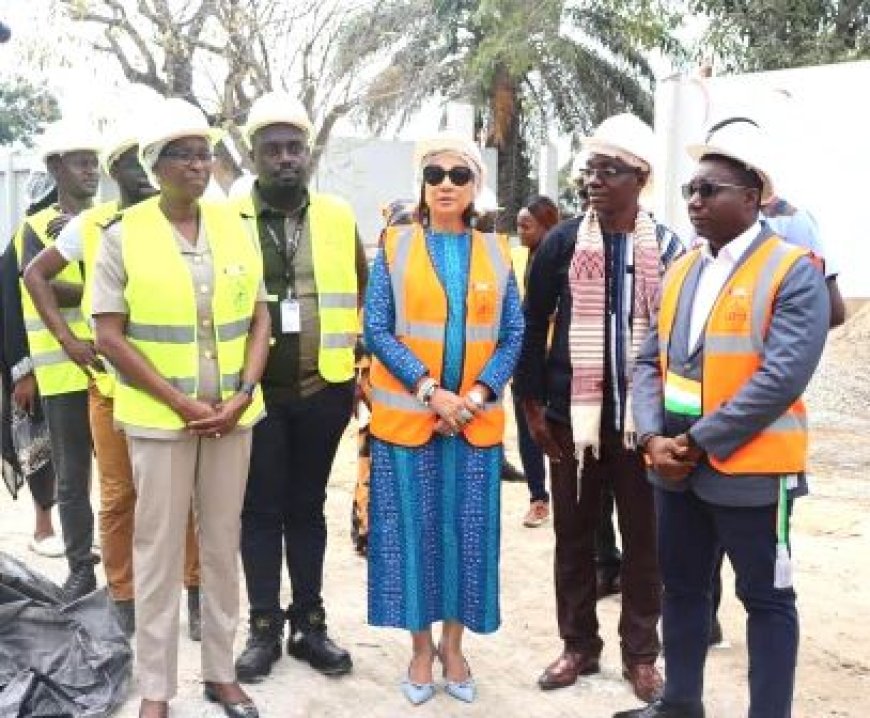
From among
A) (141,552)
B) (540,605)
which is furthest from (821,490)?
(141,552)

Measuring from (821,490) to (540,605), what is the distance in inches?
122

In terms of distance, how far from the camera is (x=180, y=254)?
345cm

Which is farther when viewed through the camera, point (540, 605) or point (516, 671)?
point (540, 605)

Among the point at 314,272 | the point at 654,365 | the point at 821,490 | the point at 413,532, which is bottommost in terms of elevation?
the point at 821,490

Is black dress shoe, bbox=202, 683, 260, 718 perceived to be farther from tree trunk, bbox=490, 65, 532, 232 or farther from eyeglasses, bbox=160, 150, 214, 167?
tree trunk, bbox=490, 65, 532, 232

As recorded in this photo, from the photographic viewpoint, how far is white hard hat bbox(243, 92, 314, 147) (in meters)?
3.88

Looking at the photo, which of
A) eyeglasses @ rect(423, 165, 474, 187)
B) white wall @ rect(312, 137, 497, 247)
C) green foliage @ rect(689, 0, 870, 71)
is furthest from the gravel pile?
white wall @ rect(312, 137, 497, 247)

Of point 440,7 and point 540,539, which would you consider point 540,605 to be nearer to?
point 540,539

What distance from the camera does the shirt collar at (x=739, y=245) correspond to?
10.3 feet

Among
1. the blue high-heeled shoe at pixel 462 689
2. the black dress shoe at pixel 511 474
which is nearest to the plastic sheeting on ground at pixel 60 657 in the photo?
the blue high-heeled shoe at pixel 462 689

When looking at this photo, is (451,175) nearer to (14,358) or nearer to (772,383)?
(772,383)

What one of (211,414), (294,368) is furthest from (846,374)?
(211,414)

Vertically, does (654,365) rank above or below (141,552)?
above

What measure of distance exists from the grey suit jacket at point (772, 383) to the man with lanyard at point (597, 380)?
2.07ft
